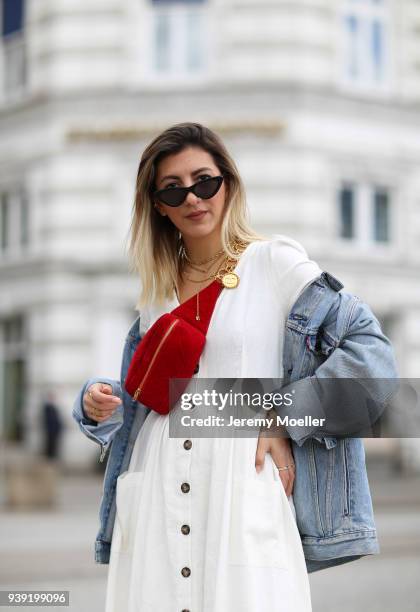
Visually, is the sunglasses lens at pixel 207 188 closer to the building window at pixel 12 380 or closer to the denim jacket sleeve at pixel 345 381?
the denim jacket sleeve at pixel 345 381

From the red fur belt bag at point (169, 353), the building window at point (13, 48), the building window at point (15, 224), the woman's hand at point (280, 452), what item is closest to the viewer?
the woman's hand at point (280, 452)

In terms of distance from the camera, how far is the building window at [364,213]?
2378 cm

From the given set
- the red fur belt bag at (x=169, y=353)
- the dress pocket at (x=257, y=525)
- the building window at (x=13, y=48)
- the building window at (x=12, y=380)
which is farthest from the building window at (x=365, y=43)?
the dress pocket at (x=257, y=525)

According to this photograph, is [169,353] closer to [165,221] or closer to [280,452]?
[280,452]

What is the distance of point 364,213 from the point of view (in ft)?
78.7

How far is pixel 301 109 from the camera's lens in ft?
76.3

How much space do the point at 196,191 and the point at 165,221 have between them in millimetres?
304

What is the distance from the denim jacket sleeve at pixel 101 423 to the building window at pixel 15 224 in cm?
2146

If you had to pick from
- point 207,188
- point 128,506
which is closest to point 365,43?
point 207,188

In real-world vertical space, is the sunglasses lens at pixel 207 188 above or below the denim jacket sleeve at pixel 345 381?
above

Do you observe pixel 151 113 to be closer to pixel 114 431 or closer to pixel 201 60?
pixel 201 60

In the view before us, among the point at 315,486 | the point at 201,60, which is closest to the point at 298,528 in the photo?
the point at 315,486

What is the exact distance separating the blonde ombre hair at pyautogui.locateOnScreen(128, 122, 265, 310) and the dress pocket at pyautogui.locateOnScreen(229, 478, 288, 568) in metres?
0.71

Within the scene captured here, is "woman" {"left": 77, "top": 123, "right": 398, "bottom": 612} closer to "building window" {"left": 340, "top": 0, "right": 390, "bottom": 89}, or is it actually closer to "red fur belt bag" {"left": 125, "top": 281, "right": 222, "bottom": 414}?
"red fur belt bag" {"left": 125, "top": 281, "right": 222, "bottom": 414}
